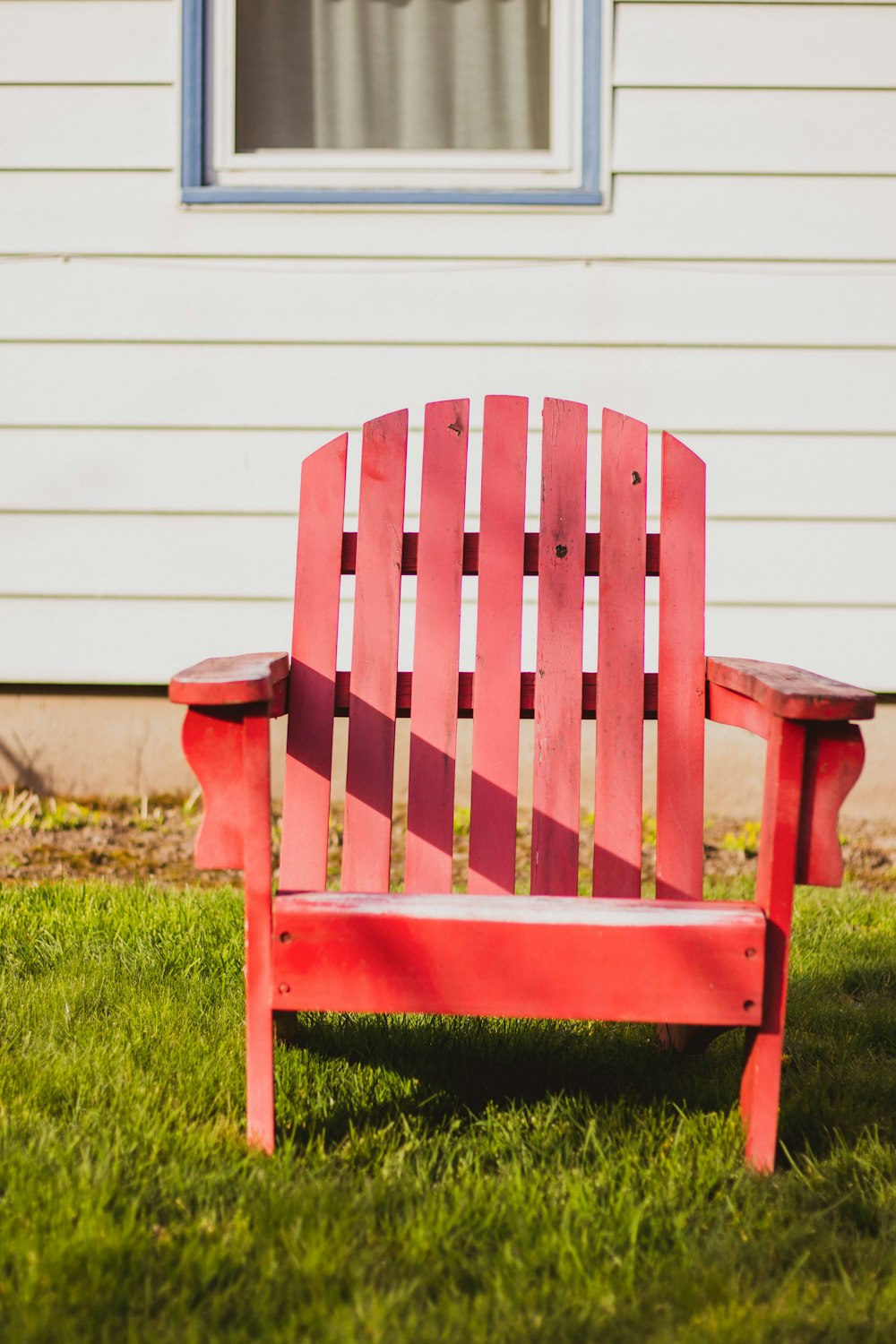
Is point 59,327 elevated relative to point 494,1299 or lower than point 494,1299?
elevated

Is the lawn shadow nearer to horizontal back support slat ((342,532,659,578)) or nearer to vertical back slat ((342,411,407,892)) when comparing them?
vertical back slat ((342,411,407,892))

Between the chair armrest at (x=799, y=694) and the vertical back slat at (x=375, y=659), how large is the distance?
631 millimetres

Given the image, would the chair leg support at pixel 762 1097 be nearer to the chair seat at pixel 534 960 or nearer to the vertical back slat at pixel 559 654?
the chair seat at pixel 534 960

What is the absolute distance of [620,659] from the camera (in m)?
1.95

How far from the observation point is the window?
3465 millimetres

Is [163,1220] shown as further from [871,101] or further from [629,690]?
[871,101]

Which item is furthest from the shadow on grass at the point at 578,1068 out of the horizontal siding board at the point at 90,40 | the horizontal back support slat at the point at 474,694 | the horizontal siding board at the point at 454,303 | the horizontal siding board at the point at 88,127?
the horizontal siding board at the point at 90,40

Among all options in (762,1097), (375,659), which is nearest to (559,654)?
(375,659)

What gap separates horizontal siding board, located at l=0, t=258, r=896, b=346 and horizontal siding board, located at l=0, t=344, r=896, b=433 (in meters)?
0.06

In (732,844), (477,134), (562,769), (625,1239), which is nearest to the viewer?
(625,1239)

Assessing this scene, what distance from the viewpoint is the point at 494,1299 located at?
1.30 metres

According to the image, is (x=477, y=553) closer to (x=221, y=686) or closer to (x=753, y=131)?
(x=221, y=686)

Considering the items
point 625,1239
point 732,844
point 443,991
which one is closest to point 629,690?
point 443,991

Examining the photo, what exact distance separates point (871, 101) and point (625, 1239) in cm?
349
